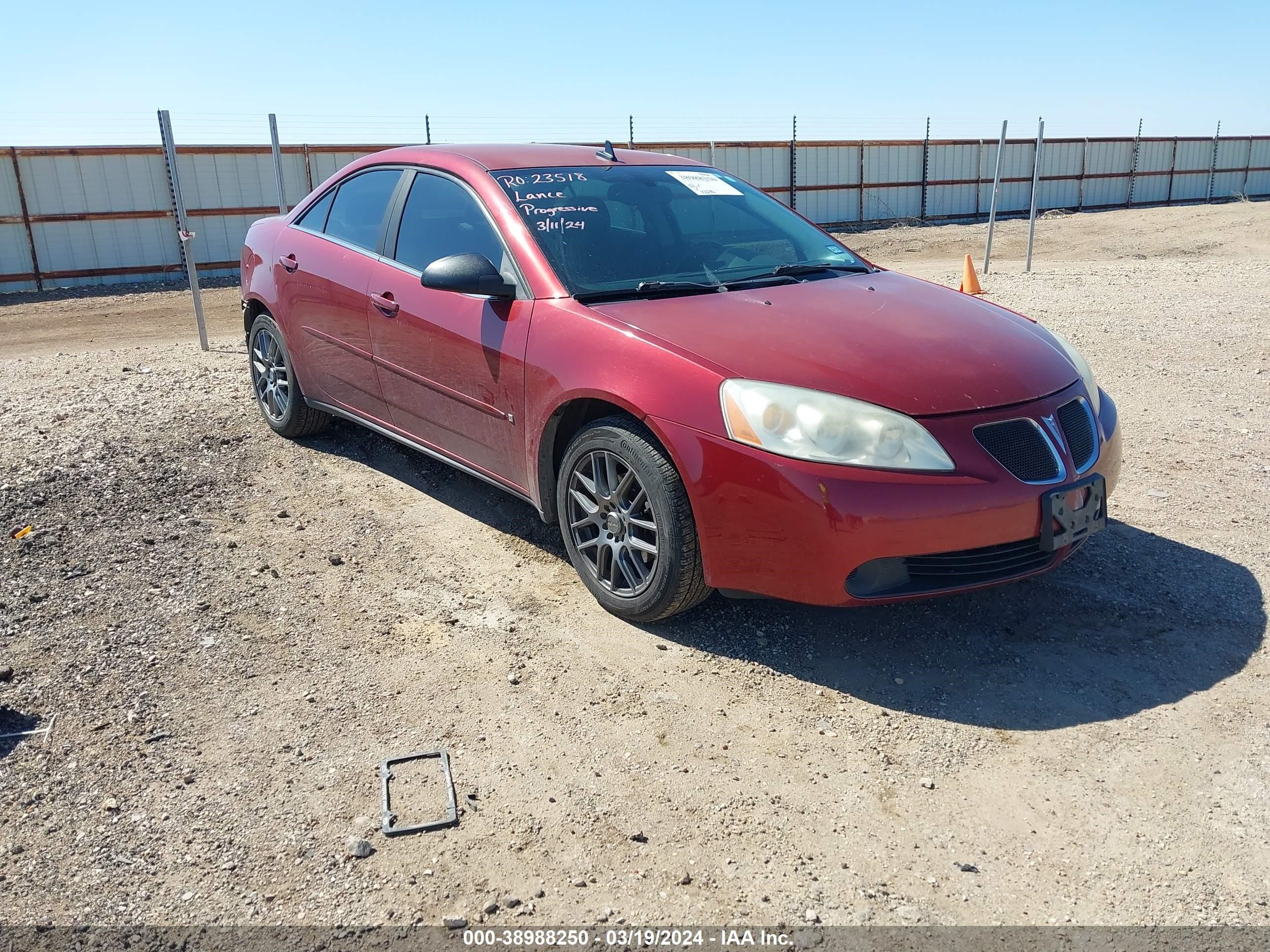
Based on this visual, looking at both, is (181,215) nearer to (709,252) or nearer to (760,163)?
(709,252)

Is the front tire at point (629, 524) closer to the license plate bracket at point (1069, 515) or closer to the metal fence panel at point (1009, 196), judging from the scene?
the license plate bracket at point (1069, 515)

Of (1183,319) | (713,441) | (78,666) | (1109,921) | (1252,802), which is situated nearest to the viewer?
(1109,921)

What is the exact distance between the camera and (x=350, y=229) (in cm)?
498

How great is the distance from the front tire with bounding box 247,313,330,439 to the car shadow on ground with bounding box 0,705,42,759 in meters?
2.66

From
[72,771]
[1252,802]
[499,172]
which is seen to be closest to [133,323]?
[499,172]

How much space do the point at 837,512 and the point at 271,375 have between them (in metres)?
4.01

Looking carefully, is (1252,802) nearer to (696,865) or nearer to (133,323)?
(696,865)

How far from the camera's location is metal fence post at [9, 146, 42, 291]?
15.7 m

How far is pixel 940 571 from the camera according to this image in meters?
3.21

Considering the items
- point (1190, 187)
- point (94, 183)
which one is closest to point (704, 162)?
point (94, 183)

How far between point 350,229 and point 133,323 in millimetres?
9049

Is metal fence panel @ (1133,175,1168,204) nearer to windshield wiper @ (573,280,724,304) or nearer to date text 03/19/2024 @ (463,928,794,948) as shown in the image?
windshield wiper @ (573,280,724,304)

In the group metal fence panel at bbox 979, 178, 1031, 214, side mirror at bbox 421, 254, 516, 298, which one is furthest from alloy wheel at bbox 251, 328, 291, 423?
metal fence panel at bbox 979, 178, 1031, 214

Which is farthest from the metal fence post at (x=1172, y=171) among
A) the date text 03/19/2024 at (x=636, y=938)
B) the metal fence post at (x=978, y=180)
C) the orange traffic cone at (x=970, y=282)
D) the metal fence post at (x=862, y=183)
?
the date text 03/19/2024 at (x=636, y=938)
